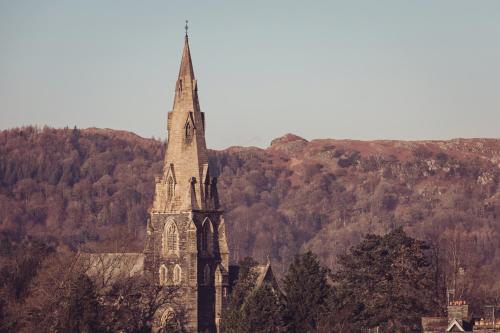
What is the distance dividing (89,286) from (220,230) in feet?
54.4

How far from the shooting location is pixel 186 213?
93375 mm

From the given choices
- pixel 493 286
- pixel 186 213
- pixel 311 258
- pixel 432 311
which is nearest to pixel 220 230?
pixel 186 213

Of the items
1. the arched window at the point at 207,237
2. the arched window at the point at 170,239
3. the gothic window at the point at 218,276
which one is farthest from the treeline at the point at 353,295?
the arched window at the point at 170,239

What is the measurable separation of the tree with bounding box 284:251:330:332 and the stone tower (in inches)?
298

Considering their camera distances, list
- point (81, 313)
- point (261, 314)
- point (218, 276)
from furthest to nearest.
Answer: point (218, 276) < point (261, 314) < point (81, 313)

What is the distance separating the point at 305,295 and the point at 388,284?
658 cm

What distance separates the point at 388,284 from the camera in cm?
9000

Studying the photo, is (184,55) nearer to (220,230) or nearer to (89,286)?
(220,230)

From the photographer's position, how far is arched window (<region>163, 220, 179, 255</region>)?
93988mm

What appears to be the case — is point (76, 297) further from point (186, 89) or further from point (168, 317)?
point (186, 89)

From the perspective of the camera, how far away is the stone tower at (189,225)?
93.5 metres

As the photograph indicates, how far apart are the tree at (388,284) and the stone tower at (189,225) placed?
8241mm

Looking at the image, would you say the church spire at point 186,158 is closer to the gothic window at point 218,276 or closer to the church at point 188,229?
the church at point 188,229

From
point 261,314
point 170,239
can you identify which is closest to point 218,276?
point 170,239
